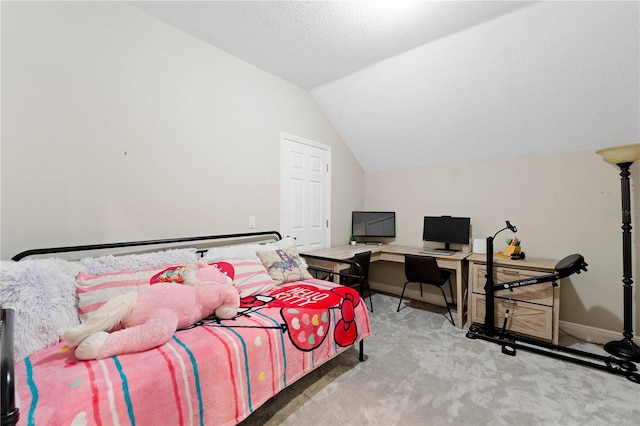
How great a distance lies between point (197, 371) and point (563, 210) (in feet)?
11.4

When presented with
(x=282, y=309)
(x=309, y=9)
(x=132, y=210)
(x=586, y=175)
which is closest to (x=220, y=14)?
(x=309, y=9)

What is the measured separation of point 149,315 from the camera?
1376 mm

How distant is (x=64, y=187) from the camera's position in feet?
5.72

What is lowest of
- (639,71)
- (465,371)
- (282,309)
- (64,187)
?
(465,371)

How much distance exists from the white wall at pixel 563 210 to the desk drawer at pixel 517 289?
1.70ft

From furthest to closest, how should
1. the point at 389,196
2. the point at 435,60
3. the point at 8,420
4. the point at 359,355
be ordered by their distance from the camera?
1. the point at 389,196
2. the point at 435,60
3. the point at 359,355
4. the point at 8,420

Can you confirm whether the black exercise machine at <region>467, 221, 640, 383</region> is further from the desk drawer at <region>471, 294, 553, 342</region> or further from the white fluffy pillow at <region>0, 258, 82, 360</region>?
the white fluffy pillow at <region>0, 258, 82, 360</region>

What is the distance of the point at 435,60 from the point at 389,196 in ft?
6.24

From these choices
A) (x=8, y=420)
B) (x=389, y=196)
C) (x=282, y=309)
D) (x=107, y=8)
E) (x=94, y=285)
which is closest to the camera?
(x=8, y=420)

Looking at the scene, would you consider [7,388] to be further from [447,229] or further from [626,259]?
[626,259]

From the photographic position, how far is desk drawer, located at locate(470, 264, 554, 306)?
97.5 inches

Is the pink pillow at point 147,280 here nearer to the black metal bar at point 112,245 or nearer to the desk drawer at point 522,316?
the black metal bar at point 112,245

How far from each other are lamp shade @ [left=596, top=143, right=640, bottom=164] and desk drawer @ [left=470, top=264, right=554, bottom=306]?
1067 mm

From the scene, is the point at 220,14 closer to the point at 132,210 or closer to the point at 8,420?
the point at 132,210
